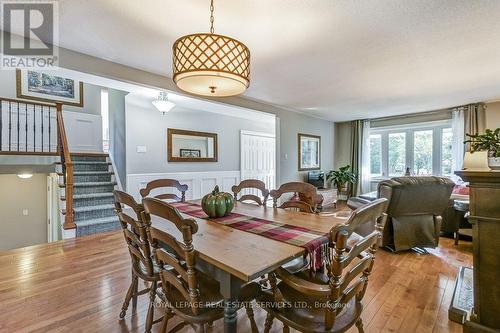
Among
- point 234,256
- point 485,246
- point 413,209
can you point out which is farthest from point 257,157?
point 234,256

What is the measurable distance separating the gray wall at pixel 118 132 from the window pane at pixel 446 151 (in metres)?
7.02

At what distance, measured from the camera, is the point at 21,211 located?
508 cm

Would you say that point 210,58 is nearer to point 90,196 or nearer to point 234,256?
point 234,256

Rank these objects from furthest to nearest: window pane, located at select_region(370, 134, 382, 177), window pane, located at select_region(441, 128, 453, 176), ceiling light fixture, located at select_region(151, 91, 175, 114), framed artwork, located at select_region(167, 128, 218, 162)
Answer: window pane, located at select_region(370, 134, 382, 177) → window pane, located at select_region(441, 128, 453, 176) → framed artwork, located at select_region(167, 128, 218, 162) → ceiling light fixture, located at select_region(151, 91, 175, 114)

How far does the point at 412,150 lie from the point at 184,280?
6.77 m

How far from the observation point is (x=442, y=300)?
6.63 ft

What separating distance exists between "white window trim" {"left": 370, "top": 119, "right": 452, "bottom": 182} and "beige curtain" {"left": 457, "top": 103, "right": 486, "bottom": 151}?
1.35 ft

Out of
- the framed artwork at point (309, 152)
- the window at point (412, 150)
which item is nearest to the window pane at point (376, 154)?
the window at point (412, 150)

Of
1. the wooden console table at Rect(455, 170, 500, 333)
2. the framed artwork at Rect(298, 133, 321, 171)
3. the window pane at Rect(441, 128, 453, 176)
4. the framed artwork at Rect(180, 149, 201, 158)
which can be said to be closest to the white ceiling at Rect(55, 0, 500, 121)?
the wooden console table at Rect(455, 170, 500, 333)

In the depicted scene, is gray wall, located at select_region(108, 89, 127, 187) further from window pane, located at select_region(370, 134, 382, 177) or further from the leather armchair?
window pane, located at select_region(370, 134, 382, 177)

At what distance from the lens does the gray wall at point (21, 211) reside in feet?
16.1

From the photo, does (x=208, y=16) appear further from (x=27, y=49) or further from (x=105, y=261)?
(x=105, y=261)

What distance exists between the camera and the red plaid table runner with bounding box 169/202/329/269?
4.16 ft

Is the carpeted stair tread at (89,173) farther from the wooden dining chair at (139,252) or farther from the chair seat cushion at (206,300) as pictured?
the chair seat cushion at (206,300)
